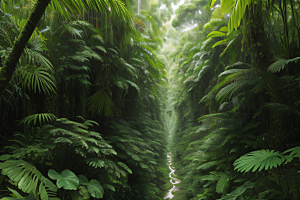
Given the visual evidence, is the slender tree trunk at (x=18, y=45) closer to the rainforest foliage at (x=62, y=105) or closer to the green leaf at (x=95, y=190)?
the rainforest foliage at (x=62, y=105)

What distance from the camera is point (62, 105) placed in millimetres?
2729

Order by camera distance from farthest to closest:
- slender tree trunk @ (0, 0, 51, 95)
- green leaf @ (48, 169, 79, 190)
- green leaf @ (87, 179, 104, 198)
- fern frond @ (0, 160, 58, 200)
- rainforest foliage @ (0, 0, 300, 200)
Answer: green leaf @ (87, 179, 104, 198) → green leaf @ (48, 169, 79, 190) → rainforest foliage @ (0, 0, 300, 200) → fern frond @ (0, 160, 58, 200) → slender tree trunk @ (0, 0, 51, 95)

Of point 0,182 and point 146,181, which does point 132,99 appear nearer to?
point 146,181

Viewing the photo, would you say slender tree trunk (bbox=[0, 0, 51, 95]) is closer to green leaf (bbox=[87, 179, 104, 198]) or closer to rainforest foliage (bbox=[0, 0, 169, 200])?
rainforest foliage (bbox=[0, 0, 169, 200])

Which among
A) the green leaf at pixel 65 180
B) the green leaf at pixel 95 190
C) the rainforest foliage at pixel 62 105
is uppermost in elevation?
the rainforest foliage at pixel 62 105

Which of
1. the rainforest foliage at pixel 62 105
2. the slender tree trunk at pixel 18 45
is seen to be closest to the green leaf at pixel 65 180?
the rainforest foliage at pixel 62 105

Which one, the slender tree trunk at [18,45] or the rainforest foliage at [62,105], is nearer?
the slender tree trunk at [18,45]

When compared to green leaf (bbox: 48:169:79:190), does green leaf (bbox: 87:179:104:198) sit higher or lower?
lower

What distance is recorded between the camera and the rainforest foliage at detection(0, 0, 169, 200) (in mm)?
1667

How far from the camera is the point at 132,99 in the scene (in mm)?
4266

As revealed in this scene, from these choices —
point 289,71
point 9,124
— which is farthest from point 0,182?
point 289,71

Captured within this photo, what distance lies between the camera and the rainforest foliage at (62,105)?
167cm

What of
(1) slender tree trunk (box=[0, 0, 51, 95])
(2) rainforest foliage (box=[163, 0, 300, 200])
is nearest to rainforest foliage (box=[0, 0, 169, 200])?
(1) slender tree trunk (box=[0, 0, 51, 95])

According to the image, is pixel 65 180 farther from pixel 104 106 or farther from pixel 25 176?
pixel 104 106
